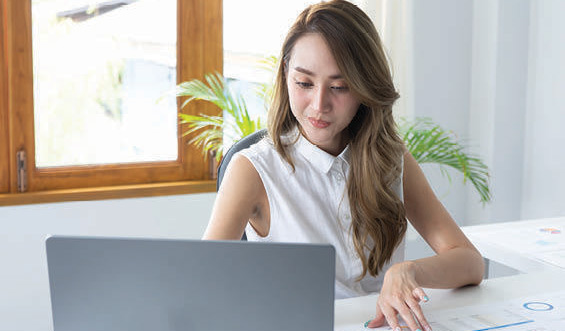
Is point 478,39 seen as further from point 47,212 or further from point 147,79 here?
point 47,212

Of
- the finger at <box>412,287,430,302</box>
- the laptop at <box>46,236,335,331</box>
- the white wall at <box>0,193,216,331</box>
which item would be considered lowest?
the white wall at <box>0,193,216,331</box>

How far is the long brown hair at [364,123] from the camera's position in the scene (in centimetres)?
148

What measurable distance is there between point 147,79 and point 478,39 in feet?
5.51

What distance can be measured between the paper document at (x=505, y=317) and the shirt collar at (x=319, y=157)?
43cm

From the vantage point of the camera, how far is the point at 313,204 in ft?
5.22

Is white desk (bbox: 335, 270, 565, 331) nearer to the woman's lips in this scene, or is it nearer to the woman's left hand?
the woman's left hand

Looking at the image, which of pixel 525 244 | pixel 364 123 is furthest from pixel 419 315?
pixel 525 244

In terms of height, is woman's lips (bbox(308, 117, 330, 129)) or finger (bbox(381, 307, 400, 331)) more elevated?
woman's lips (bbox(308, 117, 330, 129))

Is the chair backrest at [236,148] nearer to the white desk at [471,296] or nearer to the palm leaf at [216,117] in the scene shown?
the white desk at [471,296]

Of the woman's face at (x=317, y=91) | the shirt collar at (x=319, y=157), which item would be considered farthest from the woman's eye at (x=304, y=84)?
the shirt collar at (x=319, y=157)

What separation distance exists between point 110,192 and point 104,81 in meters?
0.49

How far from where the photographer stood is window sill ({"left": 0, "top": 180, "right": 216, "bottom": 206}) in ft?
9.30

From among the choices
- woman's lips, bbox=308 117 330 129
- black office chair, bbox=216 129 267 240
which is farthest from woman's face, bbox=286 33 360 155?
black office chair, bbox=216 129 267 240

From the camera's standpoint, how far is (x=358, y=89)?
4.82 feet
